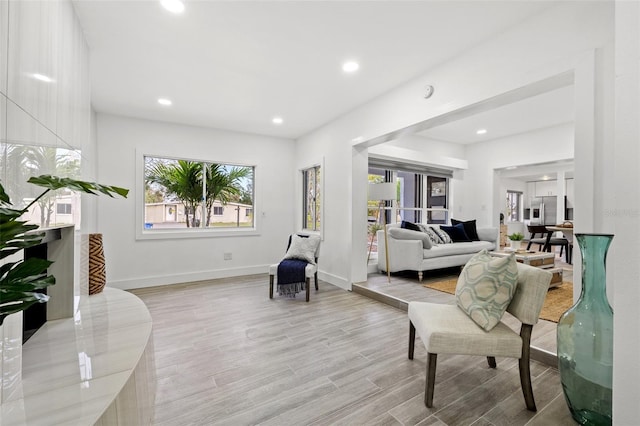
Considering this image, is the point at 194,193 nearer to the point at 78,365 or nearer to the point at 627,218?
the point at 78,365

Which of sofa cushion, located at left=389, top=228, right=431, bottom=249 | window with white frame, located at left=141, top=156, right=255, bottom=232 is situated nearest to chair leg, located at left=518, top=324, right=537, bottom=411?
sofa cushion, located at left=389, top=228, right=431, bottom=249

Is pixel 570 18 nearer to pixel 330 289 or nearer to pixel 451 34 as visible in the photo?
pixel 451 34

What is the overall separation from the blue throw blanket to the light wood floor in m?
0.51

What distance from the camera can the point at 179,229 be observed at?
4.71m

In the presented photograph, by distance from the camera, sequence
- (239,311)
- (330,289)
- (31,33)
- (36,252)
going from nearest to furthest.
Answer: (31,33) → (36,252) → (239,311) → (330,289)

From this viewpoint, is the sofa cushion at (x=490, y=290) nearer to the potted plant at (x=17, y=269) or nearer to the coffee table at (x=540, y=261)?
the potted plant at (x=17, y=269)

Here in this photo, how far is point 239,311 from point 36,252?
2.12 metres

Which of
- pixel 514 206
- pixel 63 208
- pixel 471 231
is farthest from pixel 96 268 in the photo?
pixel 514 206

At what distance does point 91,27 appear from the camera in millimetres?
2271

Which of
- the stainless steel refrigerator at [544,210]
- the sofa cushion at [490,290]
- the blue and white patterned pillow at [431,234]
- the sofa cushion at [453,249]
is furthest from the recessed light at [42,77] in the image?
the stainless steel refrigerator at [544,210]

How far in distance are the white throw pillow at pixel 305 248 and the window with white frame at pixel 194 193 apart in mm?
1601

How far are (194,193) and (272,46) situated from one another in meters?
3.16

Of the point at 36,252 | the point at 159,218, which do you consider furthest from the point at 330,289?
the point at 36,252

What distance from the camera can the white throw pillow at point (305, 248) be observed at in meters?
3.97
